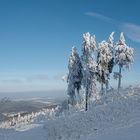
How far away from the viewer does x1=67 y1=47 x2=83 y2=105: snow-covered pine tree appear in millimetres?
57688

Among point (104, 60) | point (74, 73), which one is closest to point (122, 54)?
point (104, 60)

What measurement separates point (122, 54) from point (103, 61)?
380 centimetres

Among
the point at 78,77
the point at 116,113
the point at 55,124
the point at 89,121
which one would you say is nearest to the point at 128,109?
the point at 116,113

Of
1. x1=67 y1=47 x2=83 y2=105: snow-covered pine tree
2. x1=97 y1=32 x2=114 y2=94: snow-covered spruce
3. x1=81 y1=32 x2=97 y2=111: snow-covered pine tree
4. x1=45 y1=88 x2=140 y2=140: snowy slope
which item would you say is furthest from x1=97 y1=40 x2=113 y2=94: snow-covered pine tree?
x1=45 y1=88 x2=140 y2=140: snowy slope

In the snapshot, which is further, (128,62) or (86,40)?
(128,62)

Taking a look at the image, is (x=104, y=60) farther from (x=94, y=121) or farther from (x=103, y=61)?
(x=94, y=121)

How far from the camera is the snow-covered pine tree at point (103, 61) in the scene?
61.7 metres

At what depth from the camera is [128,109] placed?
35.1 meters

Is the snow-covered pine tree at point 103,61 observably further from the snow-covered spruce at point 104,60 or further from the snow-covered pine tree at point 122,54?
the snow-covered pine tree at point 122,54

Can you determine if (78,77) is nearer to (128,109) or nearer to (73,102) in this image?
(73,102)

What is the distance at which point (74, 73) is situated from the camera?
5759cm

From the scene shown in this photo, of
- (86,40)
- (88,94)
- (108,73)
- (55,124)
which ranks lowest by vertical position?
(55,124)

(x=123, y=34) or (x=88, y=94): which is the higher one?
(x=123, y=34)

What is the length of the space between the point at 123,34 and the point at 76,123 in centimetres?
3256
